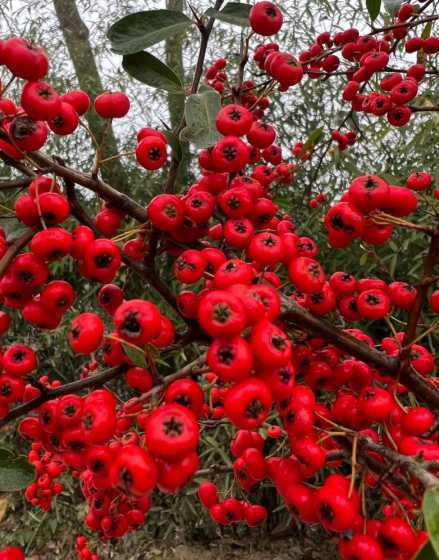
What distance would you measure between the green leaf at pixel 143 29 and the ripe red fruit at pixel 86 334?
A: 1.50 ft

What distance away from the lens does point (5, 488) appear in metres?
Answer: 0.72

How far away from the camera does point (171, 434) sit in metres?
0.52

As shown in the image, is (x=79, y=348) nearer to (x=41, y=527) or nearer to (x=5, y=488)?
(x=5, y=488)

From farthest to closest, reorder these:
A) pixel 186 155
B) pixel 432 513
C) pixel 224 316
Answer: pixel 186 155, pixel 224 316, pixel 432 513

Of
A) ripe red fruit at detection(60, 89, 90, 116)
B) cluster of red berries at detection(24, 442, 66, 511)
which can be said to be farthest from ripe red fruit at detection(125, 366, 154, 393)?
cluster of red berries at detection(24, 442, 66, 511)

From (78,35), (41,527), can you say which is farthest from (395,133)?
(41,527)

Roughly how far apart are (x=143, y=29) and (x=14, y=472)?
770 millimetres

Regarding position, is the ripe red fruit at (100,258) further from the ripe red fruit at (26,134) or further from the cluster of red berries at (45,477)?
the cluster of red berries at (45,477)

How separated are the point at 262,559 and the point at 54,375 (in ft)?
6.12

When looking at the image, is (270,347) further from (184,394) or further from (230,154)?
(230,154)

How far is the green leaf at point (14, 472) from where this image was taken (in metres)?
0.72

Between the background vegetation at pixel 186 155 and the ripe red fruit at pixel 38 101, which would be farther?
the background vegetation at pixel 186 155

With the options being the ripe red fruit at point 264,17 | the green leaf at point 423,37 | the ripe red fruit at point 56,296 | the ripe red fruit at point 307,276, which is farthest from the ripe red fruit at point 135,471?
the green leaf at point 423,37

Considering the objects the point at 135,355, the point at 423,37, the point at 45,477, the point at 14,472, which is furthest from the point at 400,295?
the point at 45,477
